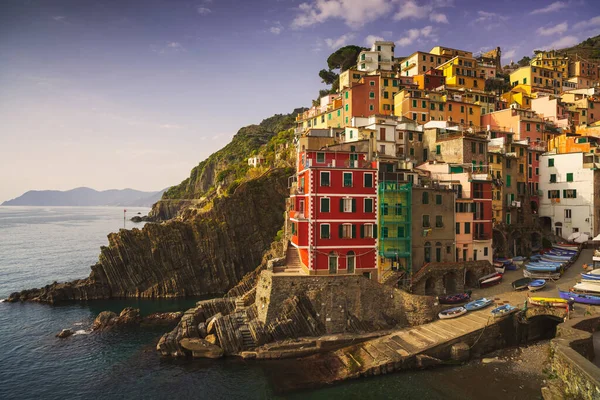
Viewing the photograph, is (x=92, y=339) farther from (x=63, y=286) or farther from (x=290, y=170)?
(x=290, y=170)

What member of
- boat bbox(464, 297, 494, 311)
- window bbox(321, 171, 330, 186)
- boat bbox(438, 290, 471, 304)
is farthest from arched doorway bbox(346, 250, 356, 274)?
boat bbox(464, 297, 494, 311)

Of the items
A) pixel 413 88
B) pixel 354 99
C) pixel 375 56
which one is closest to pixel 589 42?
pixel 375 56

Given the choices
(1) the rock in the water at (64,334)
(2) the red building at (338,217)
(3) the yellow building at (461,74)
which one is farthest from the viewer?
(3) the yellow building at (461,74)

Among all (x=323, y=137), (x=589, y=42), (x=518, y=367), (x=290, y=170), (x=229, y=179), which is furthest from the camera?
(x=589, y=42)

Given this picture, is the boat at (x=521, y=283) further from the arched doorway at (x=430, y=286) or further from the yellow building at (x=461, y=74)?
the yellow building at (x=461, y=74)

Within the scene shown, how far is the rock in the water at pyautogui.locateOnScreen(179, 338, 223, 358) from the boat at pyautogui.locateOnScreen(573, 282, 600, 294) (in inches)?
1427

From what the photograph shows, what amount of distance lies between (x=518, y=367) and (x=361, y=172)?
22378mm

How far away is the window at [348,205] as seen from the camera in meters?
39.4

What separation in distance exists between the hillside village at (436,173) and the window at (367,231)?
4.7 inches

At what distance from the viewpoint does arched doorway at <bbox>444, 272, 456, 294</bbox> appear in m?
42.8

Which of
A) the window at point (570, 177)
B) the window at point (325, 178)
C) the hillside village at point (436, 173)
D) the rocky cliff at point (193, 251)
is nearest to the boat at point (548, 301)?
the hillside village at point (436, 173)

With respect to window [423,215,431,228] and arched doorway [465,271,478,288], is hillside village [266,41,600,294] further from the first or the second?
arched doorway [465,271,478,288]

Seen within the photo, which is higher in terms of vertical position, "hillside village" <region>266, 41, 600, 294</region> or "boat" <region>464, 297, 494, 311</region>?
"hillside village" <region>266, 41, 600, 294</region>

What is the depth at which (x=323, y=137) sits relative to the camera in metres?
58.2
